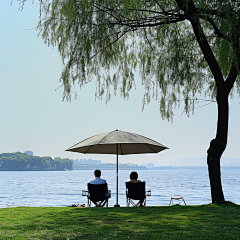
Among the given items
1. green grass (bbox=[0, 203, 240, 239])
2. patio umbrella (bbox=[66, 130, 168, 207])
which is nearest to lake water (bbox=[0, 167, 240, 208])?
patio umbrella (bbox=[66, 130, 168, 207])

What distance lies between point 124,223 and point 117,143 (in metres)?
2.21

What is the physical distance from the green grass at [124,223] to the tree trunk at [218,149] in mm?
660

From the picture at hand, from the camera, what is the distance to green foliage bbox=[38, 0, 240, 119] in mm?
5746

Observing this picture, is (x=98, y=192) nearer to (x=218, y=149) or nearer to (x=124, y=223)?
(x=124, y=223)

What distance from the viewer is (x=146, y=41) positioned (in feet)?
24.7

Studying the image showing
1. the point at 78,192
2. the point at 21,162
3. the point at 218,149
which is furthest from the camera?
the point at 21,162

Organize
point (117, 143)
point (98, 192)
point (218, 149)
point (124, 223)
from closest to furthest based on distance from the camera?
1. point (124, 223)
2. point (117, 143)
3. point (218, 149)
4. point (98, 192)

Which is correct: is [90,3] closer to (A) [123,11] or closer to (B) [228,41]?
(A) [123,11]

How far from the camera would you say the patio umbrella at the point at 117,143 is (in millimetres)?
6410

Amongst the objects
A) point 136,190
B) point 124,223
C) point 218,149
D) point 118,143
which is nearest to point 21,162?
point 136,190

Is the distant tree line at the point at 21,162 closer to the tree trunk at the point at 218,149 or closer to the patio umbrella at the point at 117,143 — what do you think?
the patio umbrella at the point at 117,143

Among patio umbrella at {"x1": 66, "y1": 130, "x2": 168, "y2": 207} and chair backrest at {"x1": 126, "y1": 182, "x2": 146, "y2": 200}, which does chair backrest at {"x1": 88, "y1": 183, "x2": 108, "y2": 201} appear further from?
chair backrest at {"x1": 126, "y1": 182, "x2": 146, "y2": 200}

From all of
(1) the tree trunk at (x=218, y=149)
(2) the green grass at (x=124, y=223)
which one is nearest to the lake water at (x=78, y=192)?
(1) the tree trunk at (x=218, y=149)

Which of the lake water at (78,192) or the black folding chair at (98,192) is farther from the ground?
the black folding chair at (98,192)
